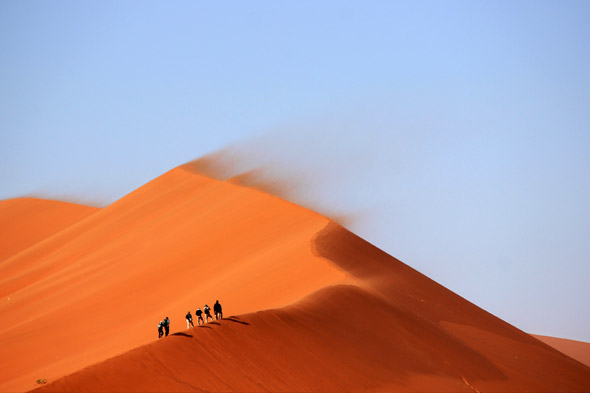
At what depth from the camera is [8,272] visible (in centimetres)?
5169

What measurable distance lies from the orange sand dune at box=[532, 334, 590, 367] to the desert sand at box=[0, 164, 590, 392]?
26601 millimetres

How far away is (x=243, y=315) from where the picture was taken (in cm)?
2266

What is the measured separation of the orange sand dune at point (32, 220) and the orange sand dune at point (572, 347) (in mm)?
40813

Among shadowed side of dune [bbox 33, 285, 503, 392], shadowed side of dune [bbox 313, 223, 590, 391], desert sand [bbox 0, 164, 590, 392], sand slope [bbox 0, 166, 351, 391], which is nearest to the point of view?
shadowed side of dune [bbox 33, 285, 503, 392]

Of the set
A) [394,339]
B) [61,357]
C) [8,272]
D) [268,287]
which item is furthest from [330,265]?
[8,272]

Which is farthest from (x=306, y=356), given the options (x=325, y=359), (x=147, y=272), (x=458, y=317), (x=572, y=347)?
(x=572, y=347)

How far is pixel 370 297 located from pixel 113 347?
9.62m

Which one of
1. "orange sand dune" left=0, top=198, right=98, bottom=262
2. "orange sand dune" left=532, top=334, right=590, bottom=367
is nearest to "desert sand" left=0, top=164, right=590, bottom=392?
"orange sand dune" left=0, top=198, right=98, bottom=262

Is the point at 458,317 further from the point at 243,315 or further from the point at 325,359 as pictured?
the point at 243,315

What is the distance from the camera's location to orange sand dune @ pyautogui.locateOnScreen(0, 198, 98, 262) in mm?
67375

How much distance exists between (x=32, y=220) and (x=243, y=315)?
54.4 metres

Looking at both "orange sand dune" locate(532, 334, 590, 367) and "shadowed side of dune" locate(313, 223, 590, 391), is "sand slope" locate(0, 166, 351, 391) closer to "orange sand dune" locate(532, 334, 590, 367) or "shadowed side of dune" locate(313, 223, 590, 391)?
"shadowed side of dune" locate(313, 223, 590, 391)

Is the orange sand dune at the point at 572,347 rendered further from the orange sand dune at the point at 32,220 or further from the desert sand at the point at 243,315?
the orange sand dune at the point at 32,220

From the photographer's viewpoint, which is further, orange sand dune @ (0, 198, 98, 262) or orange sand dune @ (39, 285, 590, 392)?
orange sand dune @ (0, 198, 98, 262)
